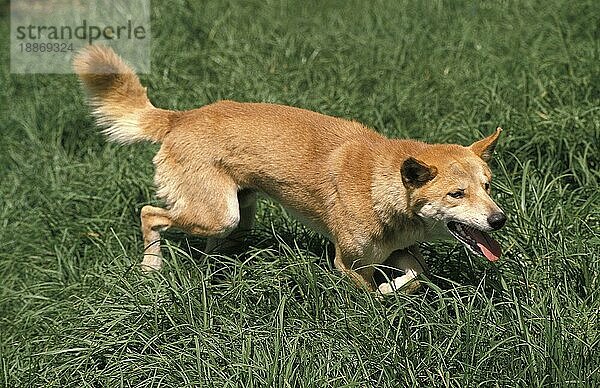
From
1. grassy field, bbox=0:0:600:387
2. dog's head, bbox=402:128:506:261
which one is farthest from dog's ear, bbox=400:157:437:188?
grassy field, bbox=0:0:600:387

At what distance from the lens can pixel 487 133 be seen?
20.7 ft

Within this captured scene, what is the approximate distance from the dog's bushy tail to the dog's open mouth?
185cm

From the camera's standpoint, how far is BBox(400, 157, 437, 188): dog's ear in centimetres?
454

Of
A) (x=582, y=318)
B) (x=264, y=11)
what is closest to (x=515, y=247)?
(x=582, y=318)

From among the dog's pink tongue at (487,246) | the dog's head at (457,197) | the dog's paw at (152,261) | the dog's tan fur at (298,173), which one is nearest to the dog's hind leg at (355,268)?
the dog's tan fur at (298,173)

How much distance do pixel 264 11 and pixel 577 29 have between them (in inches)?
110

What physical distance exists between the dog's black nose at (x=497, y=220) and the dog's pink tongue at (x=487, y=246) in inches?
7.7

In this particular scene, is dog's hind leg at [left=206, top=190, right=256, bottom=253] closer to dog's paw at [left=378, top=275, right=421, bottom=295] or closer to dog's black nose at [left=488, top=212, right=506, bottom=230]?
dog's paw at [left=378, top=275, right=421, bottom=295]

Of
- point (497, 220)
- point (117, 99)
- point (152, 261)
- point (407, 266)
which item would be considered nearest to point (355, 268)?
point (407, 266)

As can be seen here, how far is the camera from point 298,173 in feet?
16.9

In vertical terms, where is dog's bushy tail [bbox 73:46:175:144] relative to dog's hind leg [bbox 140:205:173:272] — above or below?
above

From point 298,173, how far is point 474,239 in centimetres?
105

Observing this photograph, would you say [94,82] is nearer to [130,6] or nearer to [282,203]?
[282,203]

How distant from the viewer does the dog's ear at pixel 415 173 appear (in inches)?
179
